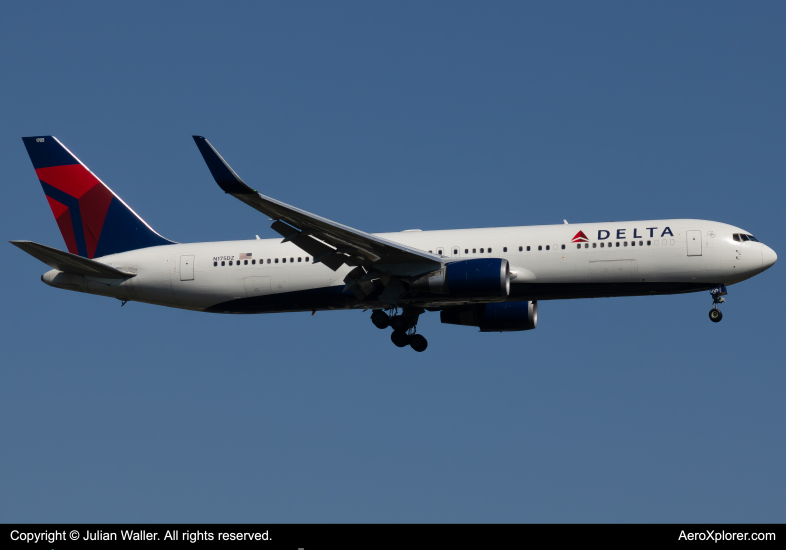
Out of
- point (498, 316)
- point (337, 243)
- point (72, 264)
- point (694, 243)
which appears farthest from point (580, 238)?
point (72, 264)

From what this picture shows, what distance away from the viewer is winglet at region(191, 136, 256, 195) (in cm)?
3089

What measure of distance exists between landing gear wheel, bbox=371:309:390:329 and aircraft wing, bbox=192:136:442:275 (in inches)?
135

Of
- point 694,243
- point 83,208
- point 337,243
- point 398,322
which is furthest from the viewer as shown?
point 83,208

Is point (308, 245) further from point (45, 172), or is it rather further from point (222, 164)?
point (45, 172)

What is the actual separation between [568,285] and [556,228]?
2.44 metres

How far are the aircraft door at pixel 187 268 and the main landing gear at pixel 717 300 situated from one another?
67.5ft

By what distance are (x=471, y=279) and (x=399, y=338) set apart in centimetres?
605

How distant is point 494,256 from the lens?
38.5 meters

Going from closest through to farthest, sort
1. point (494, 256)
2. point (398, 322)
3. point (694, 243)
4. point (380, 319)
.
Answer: point (694, 243)
point (494, 256)
point (380, 319)
point (398, 322)

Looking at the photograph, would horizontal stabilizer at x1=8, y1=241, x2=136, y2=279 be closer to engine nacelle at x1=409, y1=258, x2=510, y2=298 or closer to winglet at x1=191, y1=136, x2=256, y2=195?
winglet at x1=191, y1=136, x2=256, y2=195

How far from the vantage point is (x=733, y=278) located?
122 ft

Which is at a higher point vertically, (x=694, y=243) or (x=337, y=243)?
(x=337, y=243)

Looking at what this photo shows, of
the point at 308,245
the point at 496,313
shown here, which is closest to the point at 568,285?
the point at 496,313

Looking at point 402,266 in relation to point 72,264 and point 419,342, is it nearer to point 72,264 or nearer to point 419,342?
point 419,342
